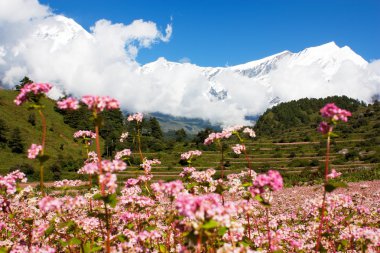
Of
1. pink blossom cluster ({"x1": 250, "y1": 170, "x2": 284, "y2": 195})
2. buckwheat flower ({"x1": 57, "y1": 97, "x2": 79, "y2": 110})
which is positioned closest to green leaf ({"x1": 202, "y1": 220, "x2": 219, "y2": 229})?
pink blossom cluster ({"x1": 250, "y1": 170, "x2": 284, "y2": 195})

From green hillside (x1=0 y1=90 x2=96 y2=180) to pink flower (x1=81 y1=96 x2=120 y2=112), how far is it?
9123 centimetres

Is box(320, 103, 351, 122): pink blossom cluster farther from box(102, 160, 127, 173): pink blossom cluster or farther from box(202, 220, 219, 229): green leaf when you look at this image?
box(102, 160, 127, 173): pink blossom cluster

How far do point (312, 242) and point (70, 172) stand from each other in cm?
9506

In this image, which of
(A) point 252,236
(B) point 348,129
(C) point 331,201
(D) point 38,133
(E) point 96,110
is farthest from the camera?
(B) point 348,129

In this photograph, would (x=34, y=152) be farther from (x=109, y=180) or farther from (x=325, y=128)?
(x=325, y=128)

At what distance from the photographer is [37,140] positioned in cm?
12162

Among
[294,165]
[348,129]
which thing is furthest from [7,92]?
[348,129]

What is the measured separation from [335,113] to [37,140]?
12725 centimetres

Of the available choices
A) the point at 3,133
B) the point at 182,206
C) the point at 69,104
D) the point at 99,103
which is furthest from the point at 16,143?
the point at 182,206

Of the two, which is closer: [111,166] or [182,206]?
[182,206]

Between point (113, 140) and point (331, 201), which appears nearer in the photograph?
point (331, 201)

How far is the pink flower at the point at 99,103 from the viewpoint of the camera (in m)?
6.20

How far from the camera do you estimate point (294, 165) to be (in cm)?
9719

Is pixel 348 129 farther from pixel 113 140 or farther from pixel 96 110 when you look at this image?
pixel 96 110
